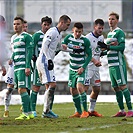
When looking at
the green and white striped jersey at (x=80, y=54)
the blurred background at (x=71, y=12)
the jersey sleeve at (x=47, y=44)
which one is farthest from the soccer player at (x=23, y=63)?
the blurred background at (x=71, y=12)

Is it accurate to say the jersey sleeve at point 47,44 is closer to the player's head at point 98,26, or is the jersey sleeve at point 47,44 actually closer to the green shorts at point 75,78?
the green shorts at point 75,78

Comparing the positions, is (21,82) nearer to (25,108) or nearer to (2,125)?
(25,108)

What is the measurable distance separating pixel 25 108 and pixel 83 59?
1.85 m

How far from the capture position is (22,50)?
13.8 metres

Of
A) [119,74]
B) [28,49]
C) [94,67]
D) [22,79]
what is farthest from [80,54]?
[22,79]

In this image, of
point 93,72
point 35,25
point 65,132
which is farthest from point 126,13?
point 65,132

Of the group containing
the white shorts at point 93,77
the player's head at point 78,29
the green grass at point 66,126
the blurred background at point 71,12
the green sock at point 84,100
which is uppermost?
the blurred background at point 71,12

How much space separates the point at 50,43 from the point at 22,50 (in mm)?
553

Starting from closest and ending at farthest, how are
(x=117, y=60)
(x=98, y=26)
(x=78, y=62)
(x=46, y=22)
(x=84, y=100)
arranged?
(x=84, y=100)
(x=78, y=62)
(x=117, y=60)
(x=98, y=26)
(x=46, y=22)

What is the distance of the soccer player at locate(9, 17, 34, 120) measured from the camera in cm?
1359

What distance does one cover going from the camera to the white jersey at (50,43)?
13.8m

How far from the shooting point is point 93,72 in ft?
50.6

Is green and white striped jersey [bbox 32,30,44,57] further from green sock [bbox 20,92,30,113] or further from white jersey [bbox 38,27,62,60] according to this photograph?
green sock [bbox 20,92,30,113]

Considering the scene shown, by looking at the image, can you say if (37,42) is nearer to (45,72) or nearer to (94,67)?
(94,67)
